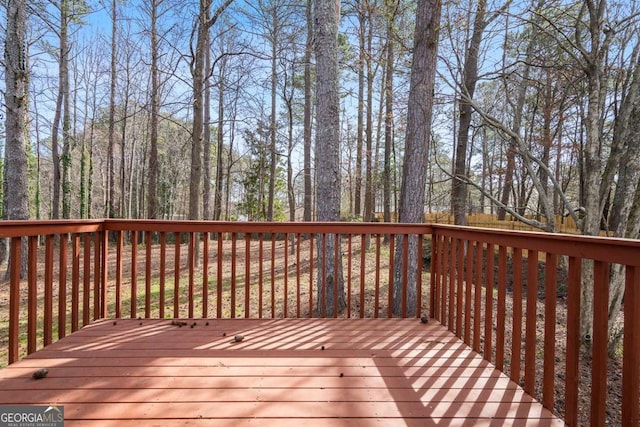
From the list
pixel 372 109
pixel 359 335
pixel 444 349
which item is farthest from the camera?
pixel 372 109

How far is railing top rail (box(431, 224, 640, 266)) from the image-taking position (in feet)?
4.31

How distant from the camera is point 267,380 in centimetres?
186

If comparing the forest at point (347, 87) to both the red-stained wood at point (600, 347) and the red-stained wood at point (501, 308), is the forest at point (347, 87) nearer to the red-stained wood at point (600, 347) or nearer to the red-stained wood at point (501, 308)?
the red-stained wood at point (501, 308)

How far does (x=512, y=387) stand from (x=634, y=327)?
788 millimetres

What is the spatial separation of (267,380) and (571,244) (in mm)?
1697

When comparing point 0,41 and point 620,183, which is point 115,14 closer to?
point 0,41

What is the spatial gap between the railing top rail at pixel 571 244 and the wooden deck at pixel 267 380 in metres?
0.78

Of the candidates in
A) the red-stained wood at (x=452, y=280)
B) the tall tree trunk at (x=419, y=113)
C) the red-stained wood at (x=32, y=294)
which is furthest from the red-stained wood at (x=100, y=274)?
the tall tree trunk at (x=419, y=113)

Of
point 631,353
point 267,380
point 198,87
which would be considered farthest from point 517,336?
point 198,87

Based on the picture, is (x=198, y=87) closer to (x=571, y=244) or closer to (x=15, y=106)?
(x=15, y=106)

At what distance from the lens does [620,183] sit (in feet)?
15.4

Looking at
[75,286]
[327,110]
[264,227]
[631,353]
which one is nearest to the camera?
[631,353]

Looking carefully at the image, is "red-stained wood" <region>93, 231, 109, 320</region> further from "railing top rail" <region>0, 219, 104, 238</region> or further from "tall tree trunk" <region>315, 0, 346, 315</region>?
"tall tree trunk" <region>315, 0, 346, 315</region>

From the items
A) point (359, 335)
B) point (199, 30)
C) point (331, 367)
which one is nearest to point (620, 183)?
point (359, 335)
